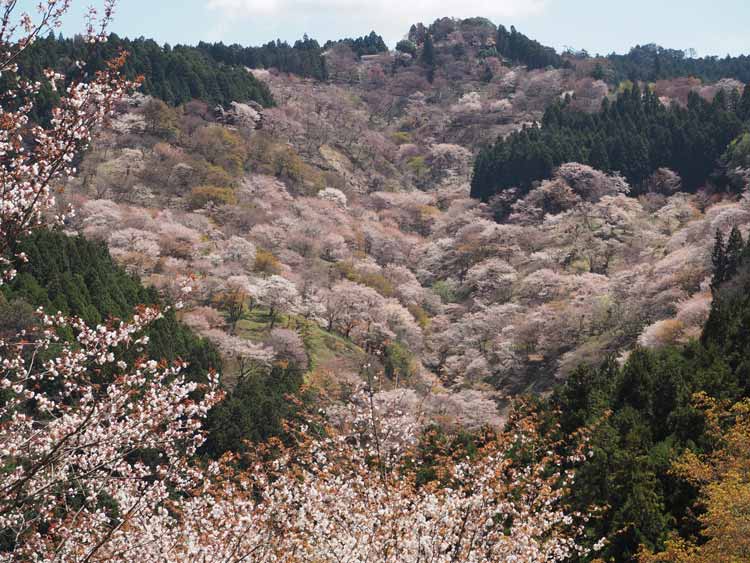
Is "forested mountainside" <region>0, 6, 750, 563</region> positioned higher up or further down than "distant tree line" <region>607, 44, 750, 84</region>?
further down

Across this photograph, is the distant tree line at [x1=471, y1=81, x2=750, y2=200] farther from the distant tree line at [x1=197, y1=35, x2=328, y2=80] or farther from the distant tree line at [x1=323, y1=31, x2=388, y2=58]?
the distant tree line at [x1=323, y1=31, x2=388, y2=58]

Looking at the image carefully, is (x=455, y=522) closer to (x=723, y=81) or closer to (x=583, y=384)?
(x=583, y=384)

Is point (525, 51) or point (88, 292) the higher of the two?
point (525, 51)

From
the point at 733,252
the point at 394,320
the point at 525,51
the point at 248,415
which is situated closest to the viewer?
the point at 248,415

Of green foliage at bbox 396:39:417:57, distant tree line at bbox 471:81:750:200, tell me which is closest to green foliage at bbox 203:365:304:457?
distant tree line at bbox 471:81:750:200

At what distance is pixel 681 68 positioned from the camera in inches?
4210

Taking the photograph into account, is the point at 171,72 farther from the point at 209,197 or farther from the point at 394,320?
the point at 394,320

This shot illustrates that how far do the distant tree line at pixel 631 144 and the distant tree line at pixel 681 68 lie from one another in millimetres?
30103

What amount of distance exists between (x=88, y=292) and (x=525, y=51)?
316ft

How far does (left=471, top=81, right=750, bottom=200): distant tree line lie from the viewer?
60625 mm

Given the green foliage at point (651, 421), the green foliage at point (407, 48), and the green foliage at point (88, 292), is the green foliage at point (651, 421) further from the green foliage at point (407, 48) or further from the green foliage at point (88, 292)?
the green foliage at point (407, 48)

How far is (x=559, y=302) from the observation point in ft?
138

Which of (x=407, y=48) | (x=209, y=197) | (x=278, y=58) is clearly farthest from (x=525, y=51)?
(x=209, y=197)

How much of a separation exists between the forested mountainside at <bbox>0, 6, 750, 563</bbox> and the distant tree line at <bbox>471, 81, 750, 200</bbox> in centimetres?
25
